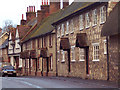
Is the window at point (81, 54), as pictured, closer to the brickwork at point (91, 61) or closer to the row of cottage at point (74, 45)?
the row of cottage at point (74, 45)

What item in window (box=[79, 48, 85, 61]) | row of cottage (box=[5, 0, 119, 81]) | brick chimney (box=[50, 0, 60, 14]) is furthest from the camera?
brick chimney (box=[50, 0, 60, 14])

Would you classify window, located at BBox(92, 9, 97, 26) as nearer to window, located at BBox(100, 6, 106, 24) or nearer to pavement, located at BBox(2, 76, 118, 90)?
window, located at BBox(100, 6, 106, 24)

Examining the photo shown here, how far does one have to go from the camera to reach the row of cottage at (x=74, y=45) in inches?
1200

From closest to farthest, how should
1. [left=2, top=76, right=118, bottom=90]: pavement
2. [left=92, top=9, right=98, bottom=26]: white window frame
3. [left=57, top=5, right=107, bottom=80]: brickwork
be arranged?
[left=2, top=76, right=118, bottom=90]: pavement
[left=57, top=5, right=107, bottom=80]: brickwork
[left=92, top=9, right=98, bottom=26]: white window frame

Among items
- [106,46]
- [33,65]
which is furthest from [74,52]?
[33,65]

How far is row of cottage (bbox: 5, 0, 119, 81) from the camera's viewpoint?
30.5m

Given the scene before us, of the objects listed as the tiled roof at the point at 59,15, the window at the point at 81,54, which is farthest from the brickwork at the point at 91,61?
the tiled roof at the point at 59,15

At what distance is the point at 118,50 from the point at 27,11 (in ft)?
159

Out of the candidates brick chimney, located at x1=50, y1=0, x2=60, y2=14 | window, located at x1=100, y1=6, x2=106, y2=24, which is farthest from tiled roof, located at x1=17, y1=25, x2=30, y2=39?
window, located at x1=100, y1=6, x2=106, y2=24

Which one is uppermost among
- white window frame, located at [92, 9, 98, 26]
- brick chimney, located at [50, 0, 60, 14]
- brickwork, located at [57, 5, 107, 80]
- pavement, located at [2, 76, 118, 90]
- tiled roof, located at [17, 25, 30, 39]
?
brick chimney, located at [50, 0, 60, 14]

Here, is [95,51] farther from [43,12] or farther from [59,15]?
[43,12]

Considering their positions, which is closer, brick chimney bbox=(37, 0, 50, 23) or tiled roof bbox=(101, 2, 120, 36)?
tiled roof bbox=(101, 2, 120, 36)

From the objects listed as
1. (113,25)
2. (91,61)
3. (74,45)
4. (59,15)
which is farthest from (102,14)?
(59,15)

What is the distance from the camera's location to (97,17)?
104ft
